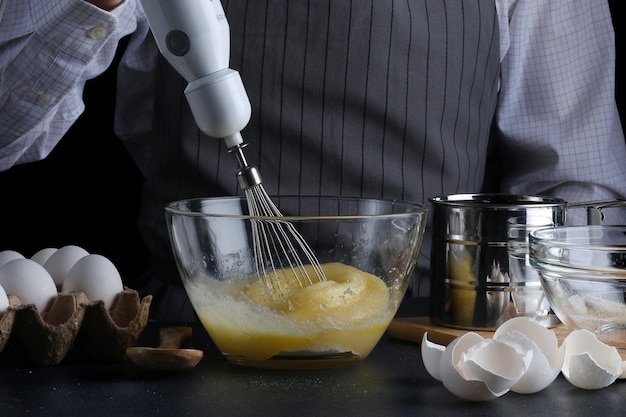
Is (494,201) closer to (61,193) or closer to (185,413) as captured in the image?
(185,413)

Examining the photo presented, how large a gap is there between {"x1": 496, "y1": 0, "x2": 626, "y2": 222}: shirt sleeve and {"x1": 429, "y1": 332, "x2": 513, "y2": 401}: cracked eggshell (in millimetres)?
899

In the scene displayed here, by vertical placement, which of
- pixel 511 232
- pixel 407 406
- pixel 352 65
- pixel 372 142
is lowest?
pixel 407 406

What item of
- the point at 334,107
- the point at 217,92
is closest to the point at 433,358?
the point at 217,92

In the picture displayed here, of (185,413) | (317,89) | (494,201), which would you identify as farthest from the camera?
(317,89)

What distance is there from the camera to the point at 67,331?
2.40ft

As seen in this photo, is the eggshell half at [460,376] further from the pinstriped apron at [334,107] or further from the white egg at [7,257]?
the pinstriped apron at [334,107]

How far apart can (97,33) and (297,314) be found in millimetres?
713

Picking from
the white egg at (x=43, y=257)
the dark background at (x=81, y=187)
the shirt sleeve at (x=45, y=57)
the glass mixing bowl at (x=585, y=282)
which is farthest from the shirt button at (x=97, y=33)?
the glass mixing bowl at (x=585, y=282)

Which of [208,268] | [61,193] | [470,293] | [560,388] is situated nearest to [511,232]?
[470,293]

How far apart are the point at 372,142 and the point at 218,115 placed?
627 millimetres

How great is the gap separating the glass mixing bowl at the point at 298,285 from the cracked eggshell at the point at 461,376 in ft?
0.28

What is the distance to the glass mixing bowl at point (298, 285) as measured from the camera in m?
0.73

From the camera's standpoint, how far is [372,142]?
135cm

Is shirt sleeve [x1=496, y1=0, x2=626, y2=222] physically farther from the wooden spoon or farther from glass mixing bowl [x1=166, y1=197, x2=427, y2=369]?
the wooden spoon
